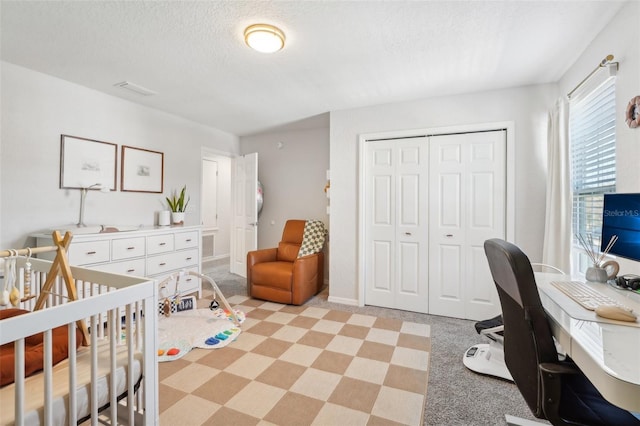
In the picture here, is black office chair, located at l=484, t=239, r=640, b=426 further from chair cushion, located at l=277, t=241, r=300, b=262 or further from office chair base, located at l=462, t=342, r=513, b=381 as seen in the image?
chair cushion, located at l=277, t=241, r=300, b=262

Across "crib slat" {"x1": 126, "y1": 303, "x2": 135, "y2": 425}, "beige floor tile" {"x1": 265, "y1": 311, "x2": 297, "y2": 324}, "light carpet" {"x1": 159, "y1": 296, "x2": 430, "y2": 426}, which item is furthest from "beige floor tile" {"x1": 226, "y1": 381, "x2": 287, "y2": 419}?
"beige floor tile" {"x1": 265, "y1": 311, "x2": 297, "y2": 324}

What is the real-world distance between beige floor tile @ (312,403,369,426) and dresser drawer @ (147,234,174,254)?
2.45 metres

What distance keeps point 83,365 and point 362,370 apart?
165 cm

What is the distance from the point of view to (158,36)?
79.2 inches

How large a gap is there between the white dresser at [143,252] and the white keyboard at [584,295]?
3.47m

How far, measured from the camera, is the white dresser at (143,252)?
8.29ft

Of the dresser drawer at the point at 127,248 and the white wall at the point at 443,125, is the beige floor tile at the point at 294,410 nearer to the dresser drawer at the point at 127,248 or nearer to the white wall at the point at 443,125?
the white wall at the point at 443,125

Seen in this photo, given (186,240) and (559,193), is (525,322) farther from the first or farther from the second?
(186,240)

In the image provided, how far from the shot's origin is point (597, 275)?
1661mm

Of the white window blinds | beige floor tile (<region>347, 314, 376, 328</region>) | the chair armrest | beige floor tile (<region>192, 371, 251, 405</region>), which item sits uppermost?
the white window blinds

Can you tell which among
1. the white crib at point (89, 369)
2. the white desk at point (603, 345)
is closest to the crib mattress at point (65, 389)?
the white crib at point (89, 369)

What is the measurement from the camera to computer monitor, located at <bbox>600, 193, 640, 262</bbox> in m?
1.42

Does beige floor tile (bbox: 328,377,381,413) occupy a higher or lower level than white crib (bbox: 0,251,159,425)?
lower

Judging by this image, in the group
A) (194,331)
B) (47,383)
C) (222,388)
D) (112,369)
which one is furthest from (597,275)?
(194,331)
